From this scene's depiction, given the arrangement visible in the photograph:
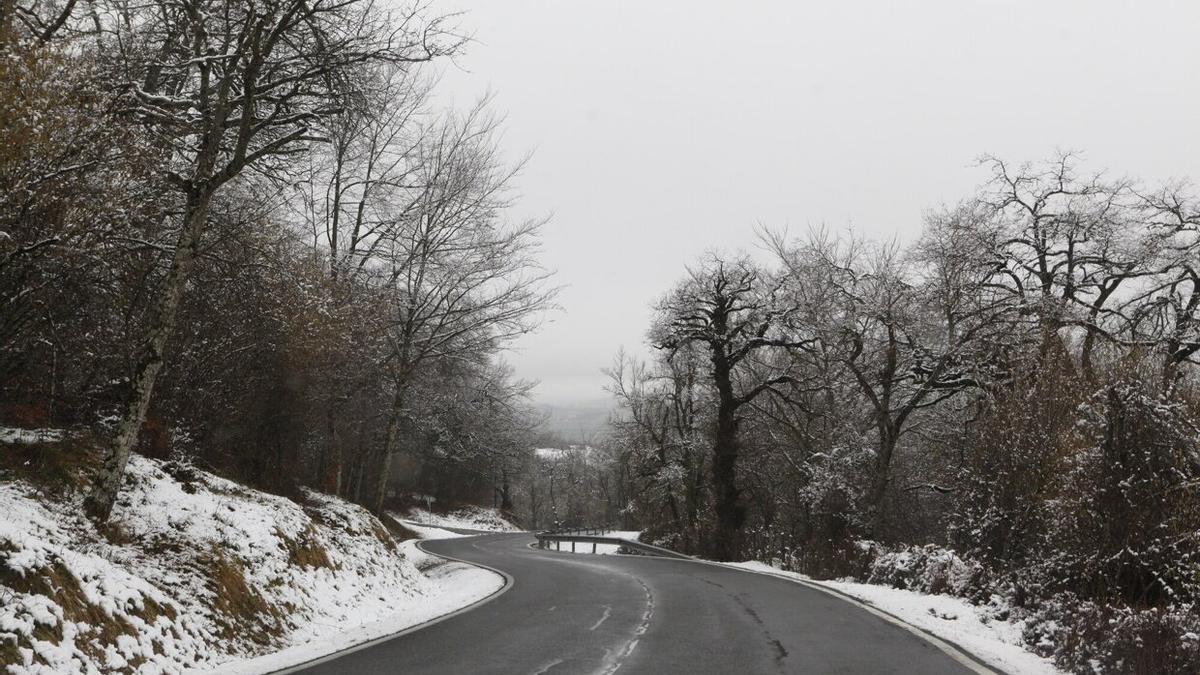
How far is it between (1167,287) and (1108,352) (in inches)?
389

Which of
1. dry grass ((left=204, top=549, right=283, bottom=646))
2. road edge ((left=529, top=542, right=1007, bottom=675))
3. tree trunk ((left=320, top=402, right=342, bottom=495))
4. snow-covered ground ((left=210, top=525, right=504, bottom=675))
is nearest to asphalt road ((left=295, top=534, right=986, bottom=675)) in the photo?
road edge ((left=529, top=542, right=1007, bottom=675))

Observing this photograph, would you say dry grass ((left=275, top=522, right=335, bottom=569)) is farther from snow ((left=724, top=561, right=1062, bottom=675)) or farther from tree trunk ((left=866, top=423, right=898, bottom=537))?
tree trunk ((left=866, top=423, right=898, bottom=537))

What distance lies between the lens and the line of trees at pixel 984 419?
10227 millimetres

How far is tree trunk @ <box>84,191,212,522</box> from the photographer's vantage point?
9.12 meters

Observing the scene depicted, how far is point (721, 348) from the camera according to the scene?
95.1 feet

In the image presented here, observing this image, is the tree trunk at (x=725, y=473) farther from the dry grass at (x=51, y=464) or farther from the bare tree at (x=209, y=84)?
the dry grass at (x=51, y=464)

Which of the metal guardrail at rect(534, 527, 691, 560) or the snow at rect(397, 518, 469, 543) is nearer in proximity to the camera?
the metal guardrail at rect(534, 527, 691, 560)

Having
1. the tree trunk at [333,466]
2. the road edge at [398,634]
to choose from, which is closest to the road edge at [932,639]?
the road edge at [398,634]

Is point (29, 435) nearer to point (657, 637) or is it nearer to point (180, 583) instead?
point (180, 583)

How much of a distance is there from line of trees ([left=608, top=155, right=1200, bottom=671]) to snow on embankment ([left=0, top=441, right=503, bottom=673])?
29.9 ft

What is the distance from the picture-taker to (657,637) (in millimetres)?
10062

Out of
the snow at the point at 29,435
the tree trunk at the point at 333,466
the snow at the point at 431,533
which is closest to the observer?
the snow at the point at 29,435

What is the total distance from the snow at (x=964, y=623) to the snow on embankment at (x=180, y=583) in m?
7.33

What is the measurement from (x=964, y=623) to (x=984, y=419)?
16.5ft
